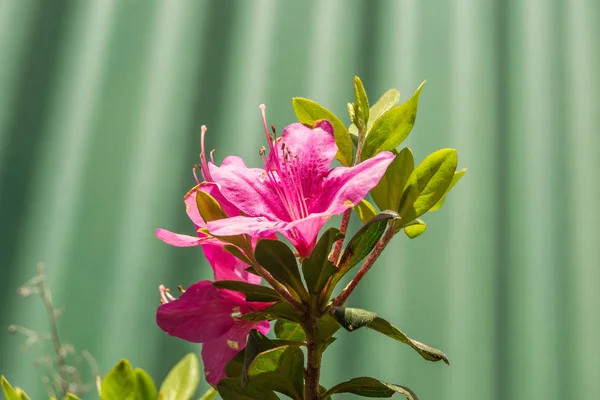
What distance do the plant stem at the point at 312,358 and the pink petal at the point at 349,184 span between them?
0.08m

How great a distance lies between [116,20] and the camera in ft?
4.93

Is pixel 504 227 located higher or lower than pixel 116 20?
lower

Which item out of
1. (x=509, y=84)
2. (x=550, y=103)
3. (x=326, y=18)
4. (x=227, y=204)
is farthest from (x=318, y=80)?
(x=227, y=204)

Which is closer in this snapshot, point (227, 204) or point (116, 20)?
point (227, 204)

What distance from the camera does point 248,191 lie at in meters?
0.49

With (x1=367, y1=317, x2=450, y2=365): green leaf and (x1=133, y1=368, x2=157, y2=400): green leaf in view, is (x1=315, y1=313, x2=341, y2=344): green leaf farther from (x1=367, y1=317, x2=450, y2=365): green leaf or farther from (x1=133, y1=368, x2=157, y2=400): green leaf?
(x1=133, y1=368, x2=157, y2=400): green leaf

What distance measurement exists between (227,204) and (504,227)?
141 centimetres

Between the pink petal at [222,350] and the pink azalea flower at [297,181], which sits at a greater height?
the pink azalea flower at [297,181]

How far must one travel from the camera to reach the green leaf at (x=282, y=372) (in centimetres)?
48

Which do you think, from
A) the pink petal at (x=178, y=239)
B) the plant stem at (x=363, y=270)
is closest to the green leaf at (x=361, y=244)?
the plant stem at (x=363, y=270)

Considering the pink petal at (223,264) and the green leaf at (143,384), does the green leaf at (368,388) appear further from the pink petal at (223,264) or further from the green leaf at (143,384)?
the green leaf at (143,384)

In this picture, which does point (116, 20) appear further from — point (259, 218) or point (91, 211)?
point (259, 218)

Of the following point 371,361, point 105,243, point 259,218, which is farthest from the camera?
point 371,361

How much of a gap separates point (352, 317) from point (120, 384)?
0.31m
